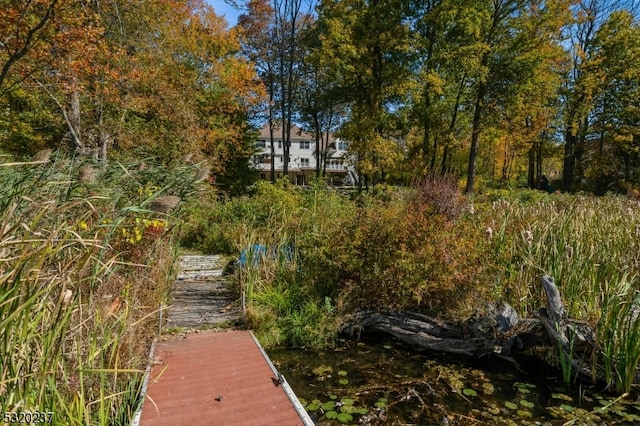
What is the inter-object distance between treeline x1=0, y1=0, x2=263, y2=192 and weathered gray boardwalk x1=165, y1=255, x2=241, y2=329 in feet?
7.61

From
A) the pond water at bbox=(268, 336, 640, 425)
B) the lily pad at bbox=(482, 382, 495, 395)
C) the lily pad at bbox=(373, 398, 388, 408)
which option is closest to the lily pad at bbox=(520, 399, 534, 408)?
the pond water at bbox=(268, 336, 640, 425)

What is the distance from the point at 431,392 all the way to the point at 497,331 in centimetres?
126

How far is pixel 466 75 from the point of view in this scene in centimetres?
1590

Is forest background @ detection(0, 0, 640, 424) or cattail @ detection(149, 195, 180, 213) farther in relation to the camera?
cattail @ detection(149, 195, 180, 213)

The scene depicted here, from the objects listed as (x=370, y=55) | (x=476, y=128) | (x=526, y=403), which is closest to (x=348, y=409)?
(x=526, y=403)

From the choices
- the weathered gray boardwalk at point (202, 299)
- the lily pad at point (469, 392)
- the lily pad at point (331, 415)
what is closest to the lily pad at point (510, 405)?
the lily pad at point (469, 392)

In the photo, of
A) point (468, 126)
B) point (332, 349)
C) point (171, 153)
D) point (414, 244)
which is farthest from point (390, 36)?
point (332, 349)

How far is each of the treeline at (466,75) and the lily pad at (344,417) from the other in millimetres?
11616

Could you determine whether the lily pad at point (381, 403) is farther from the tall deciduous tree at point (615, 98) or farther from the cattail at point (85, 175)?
the tall deciduous tree at point (615, 98)

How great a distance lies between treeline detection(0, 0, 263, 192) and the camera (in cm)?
825

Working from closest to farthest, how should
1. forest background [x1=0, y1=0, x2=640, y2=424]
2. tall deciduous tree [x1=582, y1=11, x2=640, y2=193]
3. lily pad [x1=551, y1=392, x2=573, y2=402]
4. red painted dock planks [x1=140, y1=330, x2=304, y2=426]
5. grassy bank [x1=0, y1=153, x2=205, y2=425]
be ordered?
grassy bank [x1=0, y1=153, x2=205, y2=425] → forest background [x1=0, y1=0, x2=640, y2=424] → red painted dock planks [x1=140, y1=330, x2=304, y2=426] → lily pad [x1=551, y1=392, x2=573, y2=402] → tall deciduous tree [x1=582, y1=11, x2=640, y2=193]

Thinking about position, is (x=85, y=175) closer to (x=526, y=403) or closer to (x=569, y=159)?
(x=526, y=403)

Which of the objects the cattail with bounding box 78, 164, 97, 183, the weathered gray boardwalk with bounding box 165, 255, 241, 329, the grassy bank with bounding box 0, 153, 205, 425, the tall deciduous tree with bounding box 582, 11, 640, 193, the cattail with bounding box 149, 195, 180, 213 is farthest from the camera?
the tall deciduous tree with bounding box 582, 11, 640, 193

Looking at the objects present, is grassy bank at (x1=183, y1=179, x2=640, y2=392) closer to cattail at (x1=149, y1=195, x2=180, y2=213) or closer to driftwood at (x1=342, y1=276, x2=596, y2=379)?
driftwood at (x1=342, y1=276, x2=596, y2=379)
